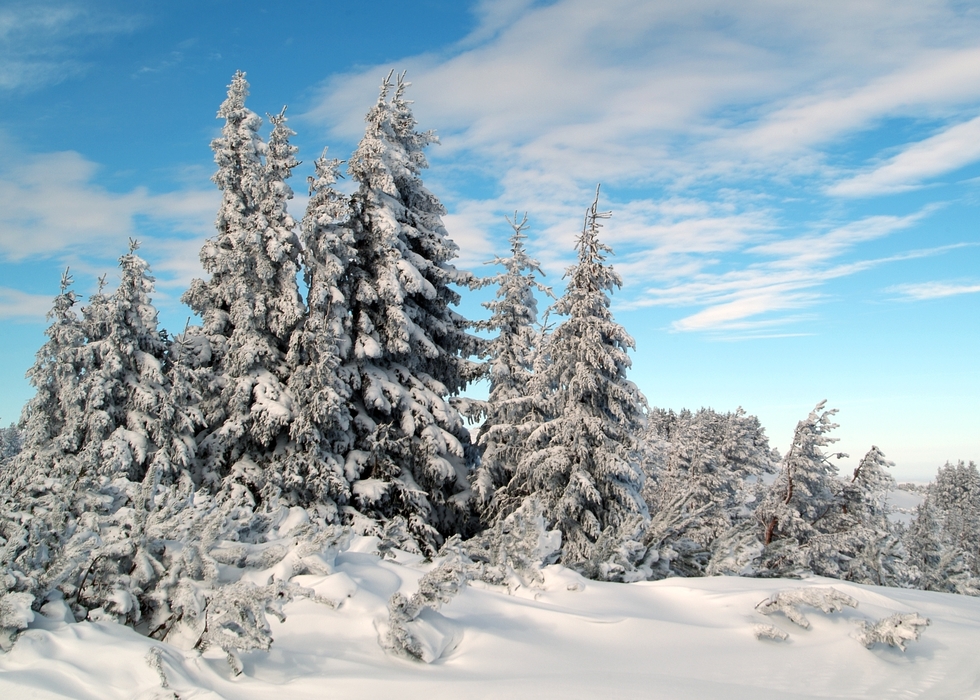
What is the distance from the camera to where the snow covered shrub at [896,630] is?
16.9 ft

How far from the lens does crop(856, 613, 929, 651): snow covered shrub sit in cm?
514

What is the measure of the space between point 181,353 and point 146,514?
12163mm

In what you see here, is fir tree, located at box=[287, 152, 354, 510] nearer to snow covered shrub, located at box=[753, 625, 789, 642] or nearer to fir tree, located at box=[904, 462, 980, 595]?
snow covered shrub, located at box=[753, 625, 789, 642]

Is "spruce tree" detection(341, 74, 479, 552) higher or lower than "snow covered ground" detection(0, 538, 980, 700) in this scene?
higher

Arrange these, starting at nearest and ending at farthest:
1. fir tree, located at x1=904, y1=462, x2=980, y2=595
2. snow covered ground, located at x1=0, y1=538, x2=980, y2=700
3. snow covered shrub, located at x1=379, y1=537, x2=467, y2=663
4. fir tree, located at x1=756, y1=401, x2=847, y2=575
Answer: snow covered ground, located at x1=0, y1=538, x2=980, y2=700 → snow covered shrub, located at x1=379, y1=537, x2=467, y2=663 → fir tree, located at x1=904, y1=462, x2=980, y2=595 → fir tree, located at x1=756, y1=401, x2=847, y2=575

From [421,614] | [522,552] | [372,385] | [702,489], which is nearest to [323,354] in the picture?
[372,385]

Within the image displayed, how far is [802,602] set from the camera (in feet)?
19.0

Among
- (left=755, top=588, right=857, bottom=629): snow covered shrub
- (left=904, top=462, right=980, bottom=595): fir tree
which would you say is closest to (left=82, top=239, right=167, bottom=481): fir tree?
(left=755, top=588, right=857, bottom=629): snow covered shrub

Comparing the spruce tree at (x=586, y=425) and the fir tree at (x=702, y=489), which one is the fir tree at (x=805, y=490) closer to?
the fir tree at (x=702, y=489)

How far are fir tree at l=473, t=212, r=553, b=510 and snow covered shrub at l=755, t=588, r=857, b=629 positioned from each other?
12.1 m

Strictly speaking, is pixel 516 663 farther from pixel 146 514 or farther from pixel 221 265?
pixel 221 265

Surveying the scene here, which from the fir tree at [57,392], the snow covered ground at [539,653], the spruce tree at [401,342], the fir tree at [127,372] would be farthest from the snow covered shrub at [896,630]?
the fir tree at [57,392]

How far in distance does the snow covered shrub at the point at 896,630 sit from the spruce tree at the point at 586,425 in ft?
35.1

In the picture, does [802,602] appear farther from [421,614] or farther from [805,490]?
[805,490]
